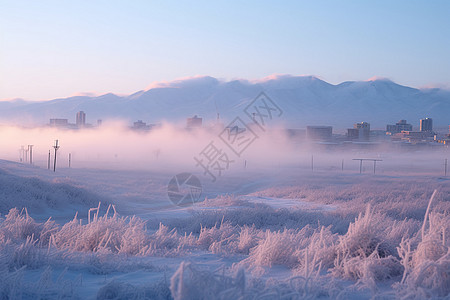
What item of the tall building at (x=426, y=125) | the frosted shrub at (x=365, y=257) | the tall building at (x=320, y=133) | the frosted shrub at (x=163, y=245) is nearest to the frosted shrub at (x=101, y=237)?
the frosted shrub at (x=163, y=245)

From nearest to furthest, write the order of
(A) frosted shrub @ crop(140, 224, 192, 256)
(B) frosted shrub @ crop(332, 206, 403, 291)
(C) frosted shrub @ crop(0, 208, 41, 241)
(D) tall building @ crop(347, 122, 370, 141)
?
1. (B) frosted shrub @ crop(332, 206, 403, 291)
2. (A) frosted shrub @ crop(140, 224, 192, 256)
3. (C) frosted shrub @ crop(0, 208, 41, 241)
4. (D) tall building @ crop(347, 122, 370, 141)

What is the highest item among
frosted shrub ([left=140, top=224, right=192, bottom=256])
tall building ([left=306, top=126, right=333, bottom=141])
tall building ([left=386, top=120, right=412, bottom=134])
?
tall building ([left=386, top=120, right=412, bottom=134])

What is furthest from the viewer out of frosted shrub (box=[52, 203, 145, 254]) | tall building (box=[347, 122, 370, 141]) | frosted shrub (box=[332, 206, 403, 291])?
tall building (box=[347, 122, 370, 141])

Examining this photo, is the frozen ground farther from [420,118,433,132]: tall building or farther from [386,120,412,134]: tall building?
[386,120,412,134]: tall building

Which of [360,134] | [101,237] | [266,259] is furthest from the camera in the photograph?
[360,134]

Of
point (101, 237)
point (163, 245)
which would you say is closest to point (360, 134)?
point (163, 245)

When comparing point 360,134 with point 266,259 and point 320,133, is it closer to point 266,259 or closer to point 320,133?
point 320,133

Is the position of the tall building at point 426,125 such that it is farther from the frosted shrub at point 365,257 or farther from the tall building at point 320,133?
the frosted shrub at point 365,257

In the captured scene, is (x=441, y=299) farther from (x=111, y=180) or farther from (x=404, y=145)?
(x=404, y=145)

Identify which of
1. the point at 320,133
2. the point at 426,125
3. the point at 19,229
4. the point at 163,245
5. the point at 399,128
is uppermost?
the point at 426,125

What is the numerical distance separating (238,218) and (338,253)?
893 centimetres

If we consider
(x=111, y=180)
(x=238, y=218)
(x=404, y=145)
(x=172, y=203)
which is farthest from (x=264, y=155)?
(x=238, y=218)

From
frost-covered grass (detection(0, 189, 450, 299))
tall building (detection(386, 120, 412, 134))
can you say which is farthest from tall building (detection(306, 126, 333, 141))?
frost-covered grass (detection(0, 189, 450, 299))

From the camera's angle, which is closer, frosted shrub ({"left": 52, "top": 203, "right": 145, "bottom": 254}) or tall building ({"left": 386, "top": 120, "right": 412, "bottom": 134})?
frosted shrub ({"left": 52, "top": 203, "right": 145, "bottom": 254})
